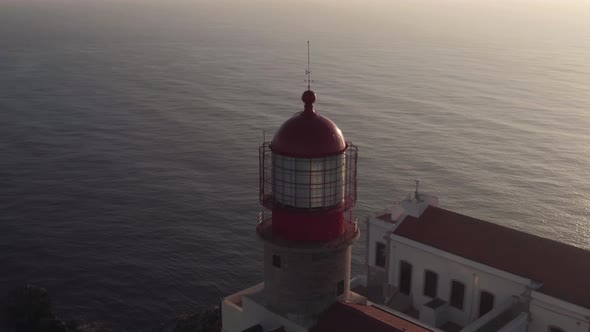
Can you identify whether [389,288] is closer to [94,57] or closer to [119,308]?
[119,308]

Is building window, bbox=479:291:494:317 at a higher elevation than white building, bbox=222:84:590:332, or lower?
lower

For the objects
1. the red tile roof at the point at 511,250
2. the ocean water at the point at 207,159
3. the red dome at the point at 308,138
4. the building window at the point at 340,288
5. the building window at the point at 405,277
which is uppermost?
the red dome at the point at 308,138

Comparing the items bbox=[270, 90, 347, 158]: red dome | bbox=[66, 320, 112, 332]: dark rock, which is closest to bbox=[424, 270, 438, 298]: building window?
bbox=[270, 90, 347, 158]: red dome

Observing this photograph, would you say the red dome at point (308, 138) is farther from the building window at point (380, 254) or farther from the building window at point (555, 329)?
the building window at point (380, 254)

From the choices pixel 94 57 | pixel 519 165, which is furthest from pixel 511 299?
pixel 94 57

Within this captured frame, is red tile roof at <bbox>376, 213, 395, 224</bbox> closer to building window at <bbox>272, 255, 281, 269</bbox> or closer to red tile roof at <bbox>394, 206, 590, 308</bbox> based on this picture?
red tile roof at <bbox>394, 206, 590, 308</bbox>

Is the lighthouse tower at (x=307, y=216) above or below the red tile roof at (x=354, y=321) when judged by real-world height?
above

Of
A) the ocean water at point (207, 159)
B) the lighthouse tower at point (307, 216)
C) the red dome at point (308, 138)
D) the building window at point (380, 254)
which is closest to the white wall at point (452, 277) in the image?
the building window at point (380, 254)
